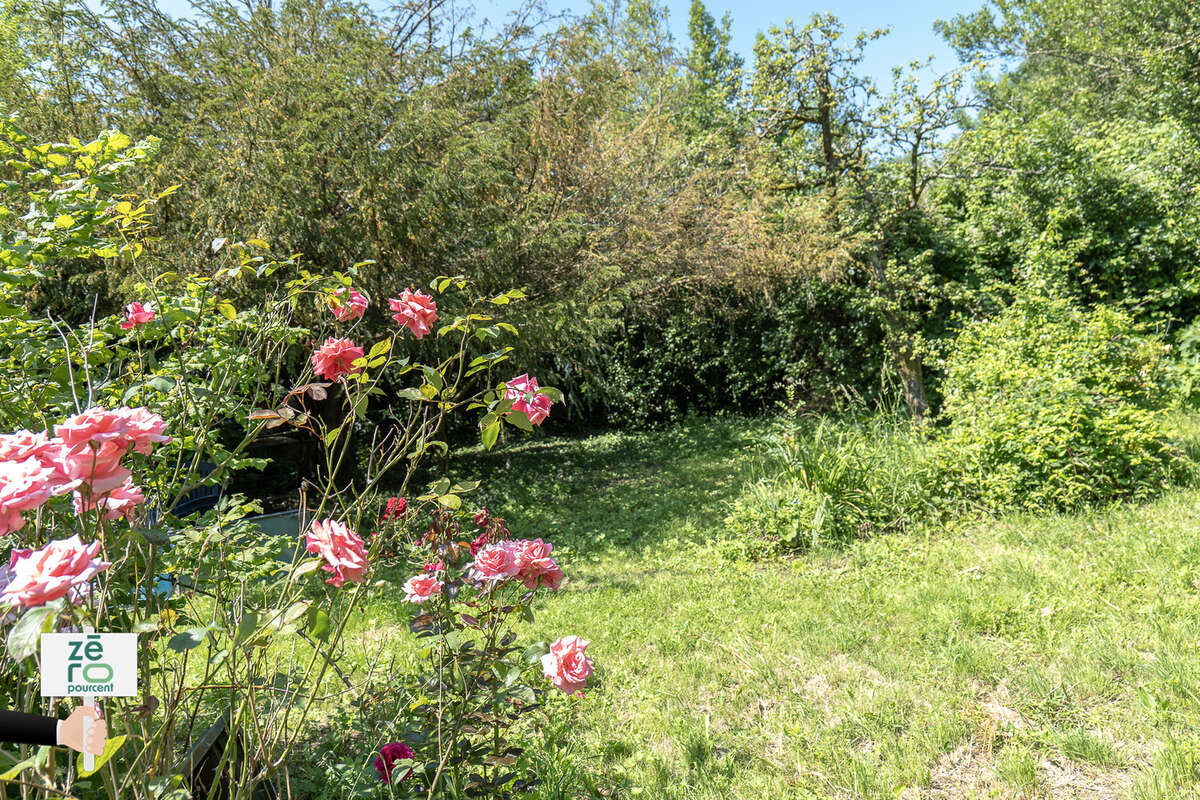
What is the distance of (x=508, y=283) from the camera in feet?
21.5

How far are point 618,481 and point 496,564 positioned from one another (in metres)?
6.12

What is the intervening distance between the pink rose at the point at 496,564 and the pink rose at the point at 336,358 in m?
0.55

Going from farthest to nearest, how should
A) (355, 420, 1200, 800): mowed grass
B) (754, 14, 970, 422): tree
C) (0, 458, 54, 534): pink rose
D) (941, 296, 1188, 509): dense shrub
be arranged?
(754, 14, 970, 422): tree < (941, 296, 1188, 509): dense shrub < (355, 420, 1200, 800): mowed grass < (0, 458, 54, 534): pink rose

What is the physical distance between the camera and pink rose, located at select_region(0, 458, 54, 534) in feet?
2.71

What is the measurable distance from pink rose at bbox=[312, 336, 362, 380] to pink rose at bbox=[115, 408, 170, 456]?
643 mm

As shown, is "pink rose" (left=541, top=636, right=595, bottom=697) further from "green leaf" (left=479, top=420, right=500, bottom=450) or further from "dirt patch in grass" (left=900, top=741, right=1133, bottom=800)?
"dirt patch in grass" (left=900, top=741, right=1133, bottom=800)

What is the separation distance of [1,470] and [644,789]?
6.57 feet

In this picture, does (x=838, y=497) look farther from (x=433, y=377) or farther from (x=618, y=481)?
(x=433, y=377)

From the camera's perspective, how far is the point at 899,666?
2.82 metres

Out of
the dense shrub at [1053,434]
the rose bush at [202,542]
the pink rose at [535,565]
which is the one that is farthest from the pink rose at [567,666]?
the dense shrub at [1053,434]

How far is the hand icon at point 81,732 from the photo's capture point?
0.72 m

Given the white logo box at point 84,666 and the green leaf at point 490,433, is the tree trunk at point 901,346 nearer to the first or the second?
the green leaf at point 490,433

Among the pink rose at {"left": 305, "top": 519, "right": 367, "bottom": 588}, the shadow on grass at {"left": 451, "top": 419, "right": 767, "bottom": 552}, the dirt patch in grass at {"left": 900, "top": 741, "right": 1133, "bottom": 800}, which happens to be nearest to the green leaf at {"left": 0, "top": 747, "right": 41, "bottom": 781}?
the pink rose at {"left": 305, "top": 519, "right": 367, "bottom": 588}

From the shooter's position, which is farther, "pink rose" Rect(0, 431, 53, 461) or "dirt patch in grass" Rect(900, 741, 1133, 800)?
"dirt patch in grass" Rect(900, 741, 1133, 800)
